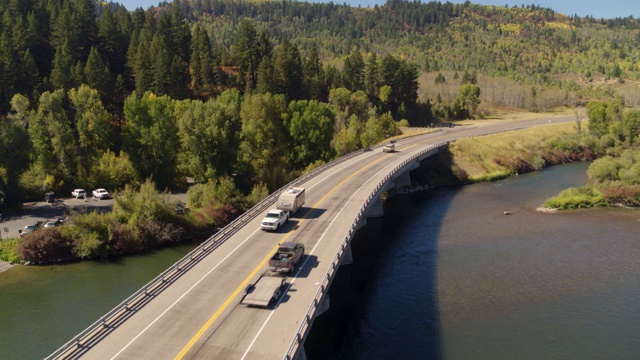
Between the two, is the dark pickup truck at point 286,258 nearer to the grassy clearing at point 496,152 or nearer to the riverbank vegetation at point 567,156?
the riverbank vegetation at point 567,156

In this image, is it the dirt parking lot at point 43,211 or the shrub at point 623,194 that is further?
the shrub at point 623,194

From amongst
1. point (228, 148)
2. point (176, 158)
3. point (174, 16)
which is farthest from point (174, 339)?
point (174, 16)

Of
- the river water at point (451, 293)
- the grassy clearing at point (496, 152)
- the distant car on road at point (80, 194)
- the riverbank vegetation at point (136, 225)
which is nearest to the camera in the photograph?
the river water at point (451, 293)

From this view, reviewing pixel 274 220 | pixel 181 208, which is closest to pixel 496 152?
pixel 181 208

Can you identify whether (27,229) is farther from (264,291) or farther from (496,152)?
(496,152)

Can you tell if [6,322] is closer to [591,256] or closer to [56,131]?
[56,131]

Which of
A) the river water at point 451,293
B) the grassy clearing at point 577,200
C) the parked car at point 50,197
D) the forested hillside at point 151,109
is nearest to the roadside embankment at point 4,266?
the river water at point 451,293

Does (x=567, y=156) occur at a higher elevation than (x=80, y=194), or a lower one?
lower
